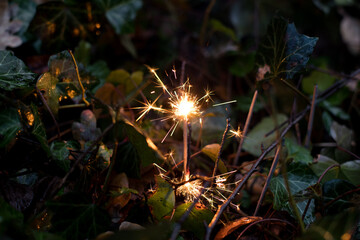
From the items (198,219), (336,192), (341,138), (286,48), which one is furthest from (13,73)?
(341,138)

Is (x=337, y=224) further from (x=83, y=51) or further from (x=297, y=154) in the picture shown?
(x=83, y=51)

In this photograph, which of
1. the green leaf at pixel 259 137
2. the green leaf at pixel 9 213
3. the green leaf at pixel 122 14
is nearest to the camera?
the green leaf at pixel 9 213

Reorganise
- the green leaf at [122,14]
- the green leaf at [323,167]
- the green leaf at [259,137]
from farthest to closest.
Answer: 1. the green leaf at [122,14]
2. the green leaf at [259,137]
3. the green leaf at [323,167]

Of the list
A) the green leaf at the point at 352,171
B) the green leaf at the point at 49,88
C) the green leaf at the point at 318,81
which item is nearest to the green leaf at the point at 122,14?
the green leaf at the point at 49,88

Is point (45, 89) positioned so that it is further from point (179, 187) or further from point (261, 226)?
point (261, 226)

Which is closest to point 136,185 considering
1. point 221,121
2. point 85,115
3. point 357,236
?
point 85,115

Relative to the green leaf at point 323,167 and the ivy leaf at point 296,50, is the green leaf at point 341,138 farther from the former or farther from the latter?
the ivy leaf at point 296,50
